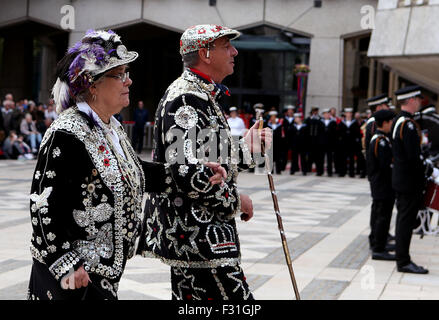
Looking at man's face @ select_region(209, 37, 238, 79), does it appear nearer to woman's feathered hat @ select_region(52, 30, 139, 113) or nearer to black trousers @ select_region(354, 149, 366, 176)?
woman's feathered hat @ select_region(52, 30, 139, 113)

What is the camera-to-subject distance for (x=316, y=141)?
21.3 m

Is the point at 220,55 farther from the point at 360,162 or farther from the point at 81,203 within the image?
the point at 360,162

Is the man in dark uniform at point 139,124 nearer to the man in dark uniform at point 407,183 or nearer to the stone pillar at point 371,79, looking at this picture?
the stone pillar at point 371,79

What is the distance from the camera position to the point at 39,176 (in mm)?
3002

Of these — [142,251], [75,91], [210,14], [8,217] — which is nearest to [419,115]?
[8,217]

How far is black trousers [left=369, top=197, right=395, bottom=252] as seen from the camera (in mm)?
8852


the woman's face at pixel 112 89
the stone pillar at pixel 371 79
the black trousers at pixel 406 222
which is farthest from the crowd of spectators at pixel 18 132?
the woman's face at pixel 112 89

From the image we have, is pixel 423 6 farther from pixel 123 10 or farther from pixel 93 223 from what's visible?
pixel 123 10

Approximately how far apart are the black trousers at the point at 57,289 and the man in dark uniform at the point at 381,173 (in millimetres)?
6269

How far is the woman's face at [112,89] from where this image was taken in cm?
321

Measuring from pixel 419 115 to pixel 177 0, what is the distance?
1780 cm

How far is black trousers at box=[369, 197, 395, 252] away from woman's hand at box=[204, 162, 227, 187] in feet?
18.7

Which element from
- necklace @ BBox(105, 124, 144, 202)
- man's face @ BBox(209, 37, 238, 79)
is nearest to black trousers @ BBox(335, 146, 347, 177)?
man's face @ BBox(209, 37, 238, 79)

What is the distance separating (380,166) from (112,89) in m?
6.36
